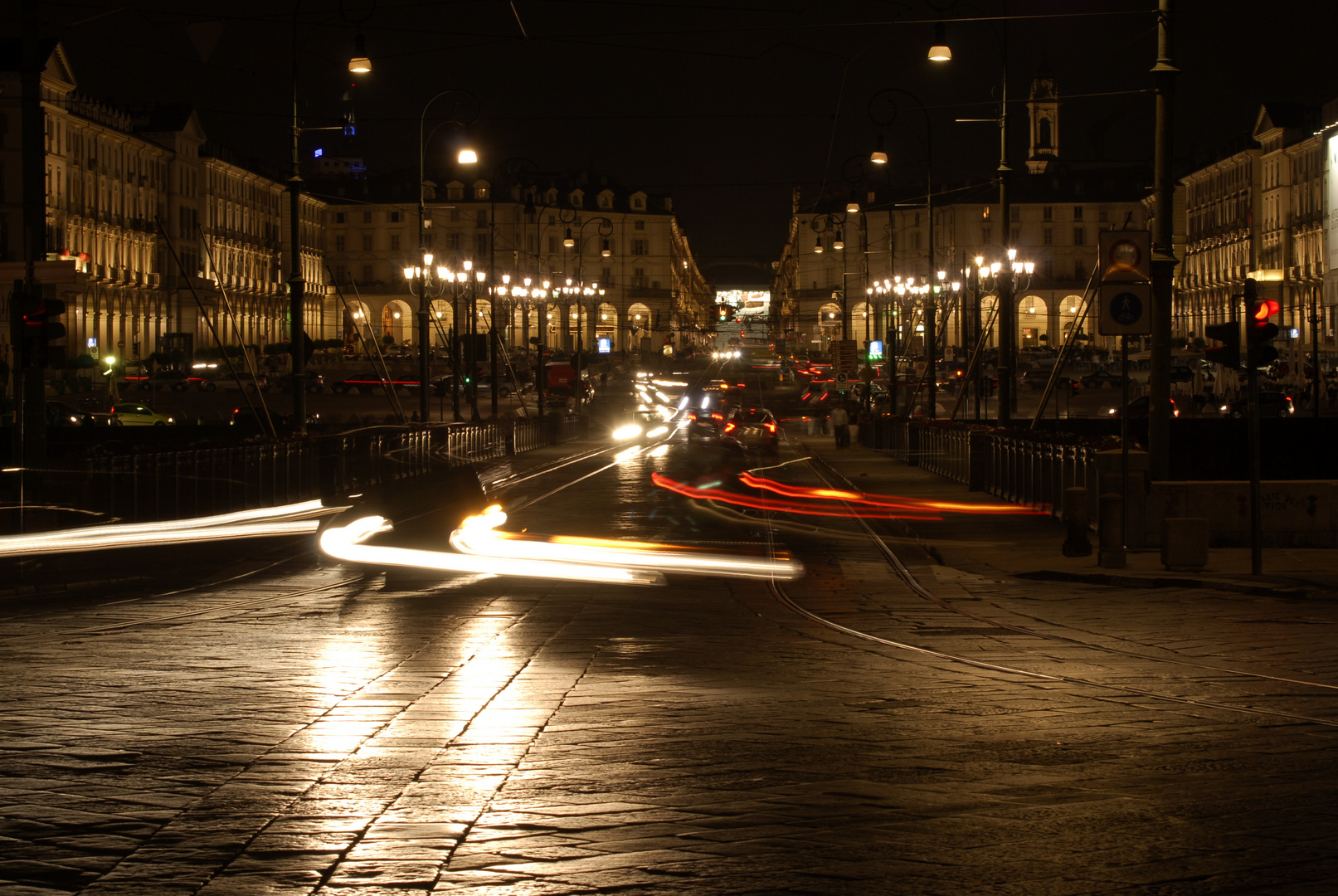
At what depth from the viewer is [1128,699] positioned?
27.2ft

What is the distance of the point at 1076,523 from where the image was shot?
658 inches

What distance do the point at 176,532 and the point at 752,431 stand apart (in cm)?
2936

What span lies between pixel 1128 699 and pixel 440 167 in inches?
5099

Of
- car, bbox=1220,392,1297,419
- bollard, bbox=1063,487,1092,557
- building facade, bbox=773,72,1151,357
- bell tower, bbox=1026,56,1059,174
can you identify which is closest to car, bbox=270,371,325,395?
car, bbox=1220,392,1297,419

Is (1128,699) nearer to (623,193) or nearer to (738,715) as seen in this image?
(738,715)

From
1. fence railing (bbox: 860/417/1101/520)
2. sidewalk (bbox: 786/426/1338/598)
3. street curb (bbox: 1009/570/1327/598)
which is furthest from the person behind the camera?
fence railing (bbox: 860/417/1101/520)

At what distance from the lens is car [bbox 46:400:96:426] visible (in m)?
43.3

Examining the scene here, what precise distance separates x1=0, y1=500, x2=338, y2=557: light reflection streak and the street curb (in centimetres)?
1013

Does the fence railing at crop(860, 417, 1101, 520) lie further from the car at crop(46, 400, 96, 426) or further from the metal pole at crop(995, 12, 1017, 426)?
the car at crop(46, 400, 96, 426)

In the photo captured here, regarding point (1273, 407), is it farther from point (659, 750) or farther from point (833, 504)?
point (659, 750)

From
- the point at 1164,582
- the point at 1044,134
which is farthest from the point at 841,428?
the point at 1044,134

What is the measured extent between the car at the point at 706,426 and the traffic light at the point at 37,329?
108 ft

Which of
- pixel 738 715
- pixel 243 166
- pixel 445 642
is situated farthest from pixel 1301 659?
pixel 243 166

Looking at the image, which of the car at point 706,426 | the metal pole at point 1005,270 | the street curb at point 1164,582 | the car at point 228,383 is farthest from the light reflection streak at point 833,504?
the car at point 228,383
